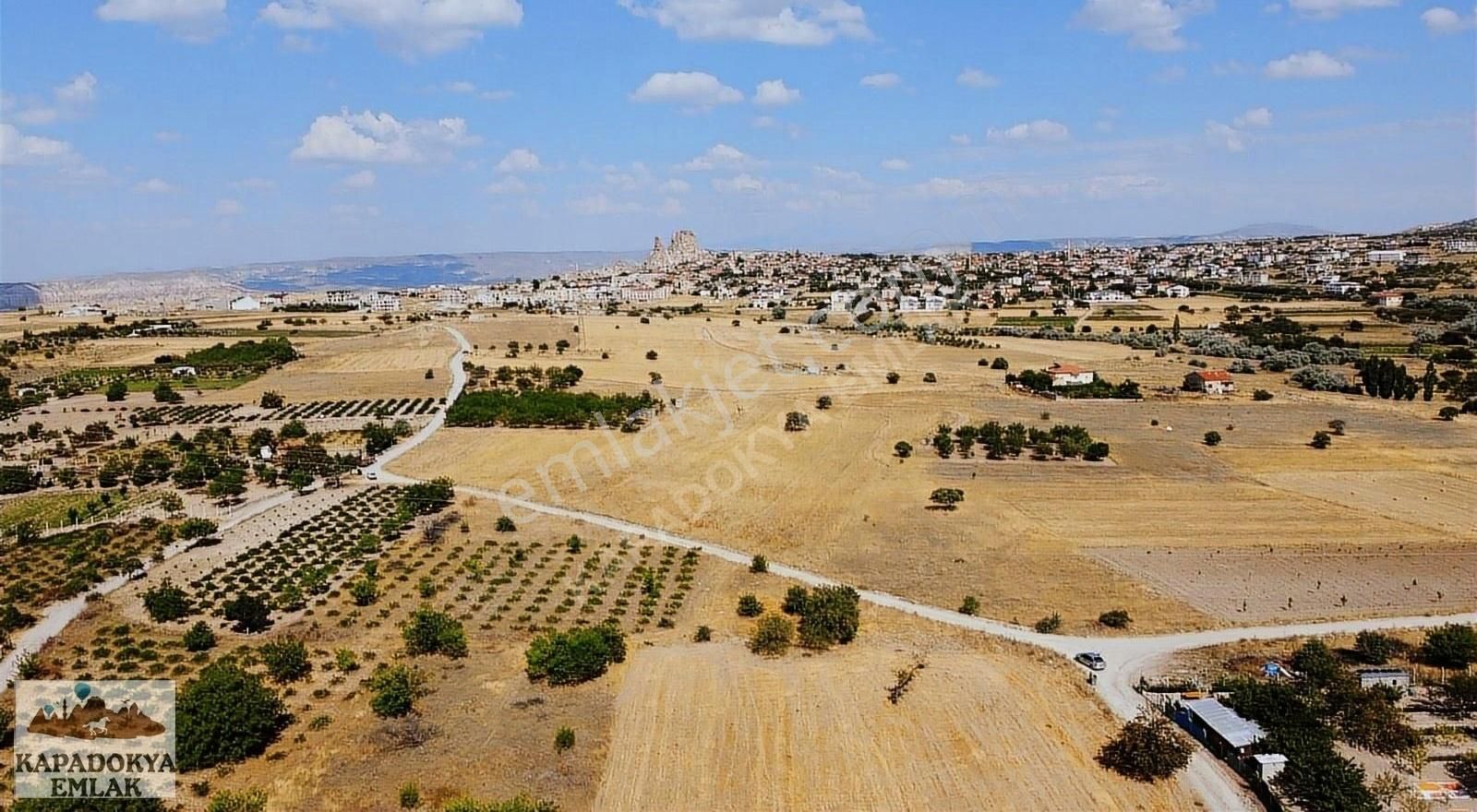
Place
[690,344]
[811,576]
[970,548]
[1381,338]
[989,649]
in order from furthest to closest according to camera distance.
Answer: [690,344] < [1381,338] < [970,548] < [811,576] < [989,649]

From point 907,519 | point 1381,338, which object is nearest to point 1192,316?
point 1381,338

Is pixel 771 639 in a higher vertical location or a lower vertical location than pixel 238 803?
lower

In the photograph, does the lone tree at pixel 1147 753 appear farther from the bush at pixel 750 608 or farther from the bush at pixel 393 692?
the bush at pixel 393 692

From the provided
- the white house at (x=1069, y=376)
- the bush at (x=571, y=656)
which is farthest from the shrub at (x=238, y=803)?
the white house at (x=1069, y=376)

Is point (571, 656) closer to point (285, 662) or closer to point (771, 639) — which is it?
point (771, 639)

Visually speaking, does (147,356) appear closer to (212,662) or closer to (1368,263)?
(212,662)

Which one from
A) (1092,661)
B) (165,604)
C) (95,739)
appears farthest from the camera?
(165,604)

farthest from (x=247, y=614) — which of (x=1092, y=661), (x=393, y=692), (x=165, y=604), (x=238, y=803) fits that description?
(x=1092, y=661)
